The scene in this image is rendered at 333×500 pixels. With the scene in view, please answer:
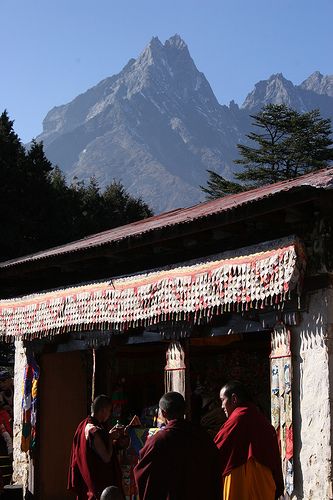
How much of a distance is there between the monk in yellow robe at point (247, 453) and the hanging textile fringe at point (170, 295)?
1.04 metres

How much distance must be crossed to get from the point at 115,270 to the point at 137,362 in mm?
3276

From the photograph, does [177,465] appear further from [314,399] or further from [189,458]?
[314,399]

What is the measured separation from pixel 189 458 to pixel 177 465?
0.09m

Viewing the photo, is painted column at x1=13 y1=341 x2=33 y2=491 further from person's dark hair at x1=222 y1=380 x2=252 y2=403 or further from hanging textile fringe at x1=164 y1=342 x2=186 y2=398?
person's dark hair at x1=222 y1=380 x2=252 y2=403

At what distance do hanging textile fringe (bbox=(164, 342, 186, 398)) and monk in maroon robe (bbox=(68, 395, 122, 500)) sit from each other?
171cm

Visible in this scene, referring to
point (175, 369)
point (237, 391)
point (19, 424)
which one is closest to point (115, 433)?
point (237, 391)

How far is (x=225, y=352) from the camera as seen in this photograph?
10.7m

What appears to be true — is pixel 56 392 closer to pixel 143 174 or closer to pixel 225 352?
pixel 225 352

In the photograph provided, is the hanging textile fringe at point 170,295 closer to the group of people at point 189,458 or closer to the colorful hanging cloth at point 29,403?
the colorful hanging cloth at point 29,403

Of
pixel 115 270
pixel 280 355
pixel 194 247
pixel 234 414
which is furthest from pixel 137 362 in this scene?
pixel 234 414

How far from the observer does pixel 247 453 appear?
5609mm

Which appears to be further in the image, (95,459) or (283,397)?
(283,397)

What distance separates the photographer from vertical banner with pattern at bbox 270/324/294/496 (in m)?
6.31

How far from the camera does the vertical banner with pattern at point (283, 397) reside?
6312 millimetres
